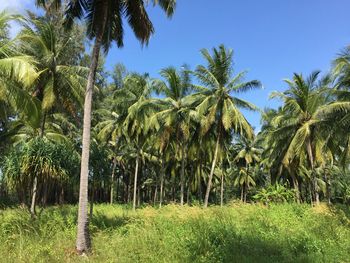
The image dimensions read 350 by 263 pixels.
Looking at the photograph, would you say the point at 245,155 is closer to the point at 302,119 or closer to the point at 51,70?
the point at 302,119

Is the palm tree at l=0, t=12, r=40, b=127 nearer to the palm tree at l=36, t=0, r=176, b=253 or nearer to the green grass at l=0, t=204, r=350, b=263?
the palm tree at l=36, t=0, r=176, b=253

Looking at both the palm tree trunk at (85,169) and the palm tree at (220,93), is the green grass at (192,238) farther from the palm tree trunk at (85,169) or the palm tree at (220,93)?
the palm tree at (220,93)

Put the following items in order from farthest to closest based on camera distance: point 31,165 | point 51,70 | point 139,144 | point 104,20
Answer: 1. point 139,144
2. point 51,70
3. point 31,165
4. point 104,20

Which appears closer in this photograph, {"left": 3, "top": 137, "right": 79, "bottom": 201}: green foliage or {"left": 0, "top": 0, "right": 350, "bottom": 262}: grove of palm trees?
{"left": 0, "top": 0, "right": 350, "bottom": 262}: grove of palm trees

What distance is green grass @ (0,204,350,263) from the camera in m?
11.1

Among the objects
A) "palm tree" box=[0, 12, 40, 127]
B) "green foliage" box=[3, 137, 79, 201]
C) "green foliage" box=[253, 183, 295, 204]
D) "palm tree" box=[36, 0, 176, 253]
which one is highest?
"palm tree" box=[36, 0, 176, 253]

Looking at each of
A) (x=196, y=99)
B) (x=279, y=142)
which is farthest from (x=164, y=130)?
(x=279, y=142)

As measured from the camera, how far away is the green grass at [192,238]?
11078 millimetres

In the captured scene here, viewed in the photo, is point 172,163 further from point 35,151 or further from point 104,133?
point 35,151

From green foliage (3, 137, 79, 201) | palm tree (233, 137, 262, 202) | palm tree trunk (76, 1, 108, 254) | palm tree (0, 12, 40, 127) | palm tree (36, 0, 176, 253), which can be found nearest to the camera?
palm tree trunk (76, 1, 108, 254)

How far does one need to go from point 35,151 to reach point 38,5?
5.69 meters

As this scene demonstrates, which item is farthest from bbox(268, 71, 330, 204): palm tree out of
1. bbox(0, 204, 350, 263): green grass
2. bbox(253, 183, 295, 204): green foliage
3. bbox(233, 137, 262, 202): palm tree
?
bbox(233, 137, 262, 202): palm tree

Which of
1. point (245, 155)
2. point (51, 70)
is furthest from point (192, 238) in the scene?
point (245, 155)

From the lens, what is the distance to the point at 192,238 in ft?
41.4
